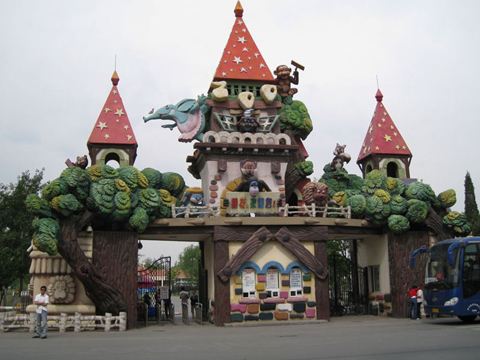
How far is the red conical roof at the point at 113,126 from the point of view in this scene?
24016 mm

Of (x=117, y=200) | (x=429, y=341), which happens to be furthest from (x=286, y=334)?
(x=117, y=200)

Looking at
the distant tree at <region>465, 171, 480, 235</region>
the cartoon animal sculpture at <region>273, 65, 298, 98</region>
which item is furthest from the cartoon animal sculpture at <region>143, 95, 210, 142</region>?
the distant tree at <region>465, 171, 480, 235</region>

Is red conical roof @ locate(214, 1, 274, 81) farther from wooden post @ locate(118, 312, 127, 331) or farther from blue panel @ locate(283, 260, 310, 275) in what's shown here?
wooden post @ locate(118, 312, 127, 331)

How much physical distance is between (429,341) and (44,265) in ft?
44.9

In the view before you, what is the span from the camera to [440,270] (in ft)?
57.5

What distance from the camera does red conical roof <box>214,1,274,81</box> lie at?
2442 cm

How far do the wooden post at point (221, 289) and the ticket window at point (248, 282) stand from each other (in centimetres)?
65

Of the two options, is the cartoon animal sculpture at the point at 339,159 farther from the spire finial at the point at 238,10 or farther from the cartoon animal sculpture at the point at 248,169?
the spire finial at the point at 238,10

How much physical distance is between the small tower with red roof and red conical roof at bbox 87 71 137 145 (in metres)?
11.6

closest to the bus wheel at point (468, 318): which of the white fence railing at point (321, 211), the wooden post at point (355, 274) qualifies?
the white fence railing at point (321, 211)

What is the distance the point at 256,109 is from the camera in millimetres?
23891

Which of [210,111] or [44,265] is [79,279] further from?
[210,111]

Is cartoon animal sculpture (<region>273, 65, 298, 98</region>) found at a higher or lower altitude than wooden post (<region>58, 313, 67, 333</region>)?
higher

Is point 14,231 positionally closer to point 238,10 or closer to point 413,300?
point 238,10
